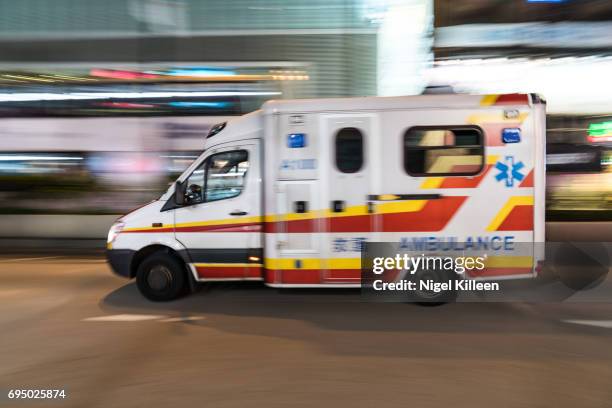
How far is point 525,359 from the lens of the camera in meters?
4.53

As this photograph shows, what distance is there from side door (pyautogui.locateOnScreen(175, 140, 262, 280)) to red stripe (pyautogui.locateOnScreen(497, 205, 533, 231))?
2940mm

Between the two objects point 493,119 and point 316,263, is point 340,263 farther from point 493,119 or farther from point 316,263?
point 493,119

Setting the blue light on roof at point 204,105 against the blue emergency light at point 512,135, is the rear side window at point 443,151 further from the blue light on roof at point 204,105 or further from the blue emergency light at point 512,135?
the blue light on roof at point 204,105

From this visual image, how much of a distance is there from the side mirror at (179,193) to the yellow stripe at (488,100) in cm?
379

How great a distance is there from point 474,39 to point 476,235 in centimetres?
1038

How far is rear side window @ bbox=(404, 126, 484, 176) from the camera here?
582 centimetres

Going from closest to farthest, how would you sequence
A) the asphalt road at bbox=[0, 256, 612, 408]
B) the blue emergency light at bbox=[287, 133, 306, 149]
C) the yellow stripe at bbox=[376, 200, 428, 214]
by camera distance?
1. the asphalt road at bbox=[0, 256, 612, 408]
2. the yellow stripe at bbox=[376, 200, 428, 214]
3. the blue emergency light at bbox=[287, 133, 306, 149]

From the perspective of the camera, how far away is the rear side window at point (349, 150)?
19.4 feet

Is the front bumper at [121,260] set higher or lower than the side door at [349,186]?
lower

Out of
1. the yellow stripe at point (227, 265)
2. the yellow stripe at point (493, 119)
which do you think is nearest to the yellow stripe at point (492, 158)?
the yellow stripe at point (493, 119)

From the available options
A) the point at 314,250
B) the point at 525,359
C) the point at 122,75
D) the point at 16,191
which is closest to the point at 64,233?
the point at 16,191

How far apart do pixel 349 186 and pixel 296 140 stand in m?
0.84

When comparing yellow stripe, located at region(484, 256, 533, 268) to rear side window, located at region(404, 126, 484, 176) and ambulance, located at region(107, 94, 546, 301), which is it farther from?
rear side window, located at region(404, 126, 484, 176)

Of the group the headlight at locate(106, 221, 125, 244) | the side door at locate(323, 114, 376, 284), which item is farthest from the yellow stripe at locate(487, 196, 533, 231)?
the headlight at locate(106, 221, 125, 244)
